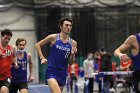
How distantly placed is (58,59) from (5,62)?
4.30 feet

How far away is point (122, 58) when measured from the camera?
6730mm

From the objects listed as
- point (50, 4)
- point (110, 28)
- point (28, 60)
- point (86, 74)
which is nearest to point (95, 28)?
point (110, 28)

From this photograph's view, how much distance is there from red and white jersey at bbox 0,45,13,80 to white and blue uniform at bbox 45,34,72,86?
1.10 metres

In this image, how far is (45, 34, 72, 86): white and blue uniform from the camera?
8.67 metres

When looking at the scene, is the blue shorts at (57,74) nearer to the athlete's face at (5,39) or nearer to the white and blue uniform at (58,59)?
the white and blue uniform at (58,59)

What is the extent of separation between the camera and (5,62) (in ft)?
30.9

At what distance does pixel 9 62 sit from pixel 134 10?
2109 cm

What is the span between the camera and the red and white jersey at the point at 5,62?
940 centimetres

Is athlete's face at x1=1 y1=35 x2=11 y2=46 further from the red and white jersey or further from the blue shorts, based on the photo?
the blue shorts

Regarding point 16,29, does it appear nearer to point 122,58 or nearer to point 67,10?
point 67,10

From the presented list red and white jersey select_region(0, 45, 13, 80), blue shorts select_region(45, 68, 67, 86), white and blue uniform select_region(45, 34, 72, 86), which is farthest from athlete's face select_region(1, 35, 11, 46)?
blue shorts select_region(45, 68, 67, 86)

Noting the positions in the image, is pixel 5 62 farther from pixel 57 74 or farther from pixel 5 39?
pixel 57 74

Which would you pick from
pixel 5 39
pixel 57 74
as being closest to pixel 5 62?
pixel 5 39

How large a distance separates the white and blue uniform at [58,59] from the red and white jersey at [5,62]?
1096mm
